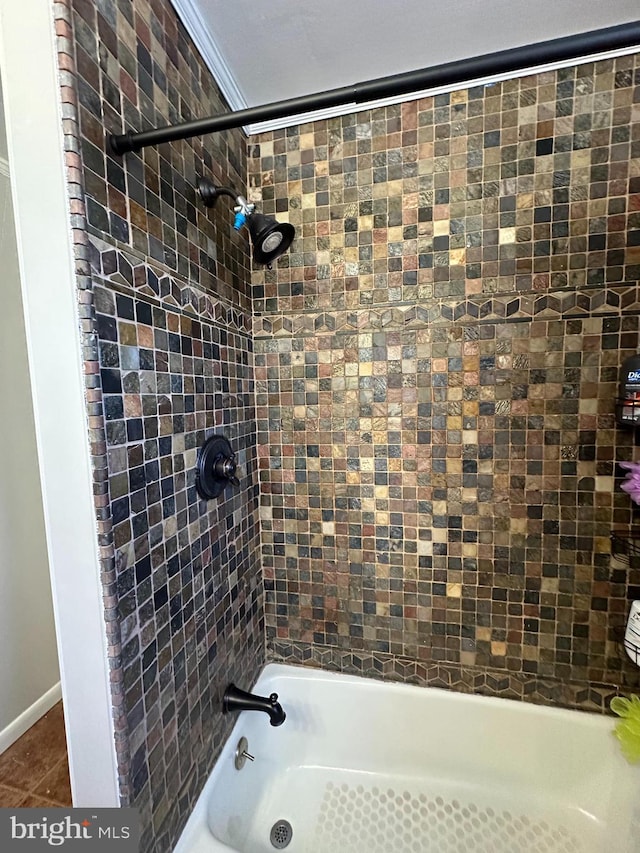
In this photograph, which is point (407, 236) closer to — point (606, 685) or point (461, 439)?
point (461, 439)

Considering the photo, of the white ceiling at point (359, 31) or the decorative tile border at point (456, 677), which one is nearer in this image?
the white ceiling at point (359, 31)

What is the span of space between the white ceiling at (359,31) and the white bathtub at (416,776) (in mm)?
1966

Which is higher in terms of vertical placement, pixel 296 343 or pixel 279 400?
pixel 296 343

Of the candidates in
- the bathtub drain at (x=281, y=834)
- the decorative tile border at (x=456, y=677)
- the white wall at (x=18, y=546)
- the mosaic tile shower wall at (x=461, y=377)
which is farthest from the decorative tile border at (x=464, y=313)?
the bathtub drain at (x=281, y=834)

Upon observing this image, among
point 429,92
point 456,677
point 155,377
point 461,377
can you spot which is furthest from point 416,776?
point 429,92

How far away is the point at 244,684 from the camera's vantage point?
128 centimetres

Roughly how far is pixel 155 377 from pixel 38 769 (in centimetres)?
156

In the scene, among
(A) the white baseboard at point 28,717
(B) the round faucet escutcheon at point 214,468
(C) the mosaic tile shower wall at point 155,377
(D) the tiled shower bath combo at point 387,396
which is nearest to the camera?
(C) the mosaic tile shower wall at point 155,377

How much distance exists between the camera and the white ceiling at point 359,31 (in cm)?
96

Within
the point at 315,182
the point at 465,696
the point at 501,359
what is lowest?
the point at 465,696

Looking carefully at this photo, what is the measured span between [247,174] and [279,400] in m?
0.77

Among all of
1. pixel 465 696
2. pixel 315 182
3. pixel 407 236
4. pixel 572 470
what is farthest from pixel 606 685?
pixel 315 182

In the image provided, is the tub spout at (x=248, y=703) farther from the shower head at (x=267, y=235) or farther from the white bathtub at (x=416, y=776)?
the shower head at (x=267, y=235)

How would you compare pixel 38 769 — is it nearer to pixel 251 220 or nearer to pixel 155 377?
pixel 155 377
